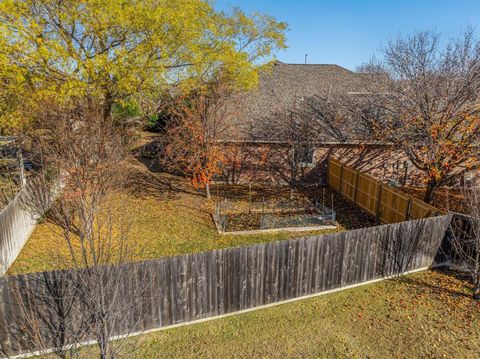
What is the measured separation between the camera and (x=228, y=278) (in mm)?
8586

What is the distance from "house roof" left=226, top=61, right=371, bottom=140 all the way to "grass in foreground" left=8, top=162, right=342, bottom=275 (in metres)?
4.78

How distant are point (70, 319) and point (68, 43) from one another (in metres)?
11.9

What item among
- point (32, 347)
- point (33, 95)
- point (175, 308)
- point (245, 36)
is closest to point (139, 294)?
point (175, 308)

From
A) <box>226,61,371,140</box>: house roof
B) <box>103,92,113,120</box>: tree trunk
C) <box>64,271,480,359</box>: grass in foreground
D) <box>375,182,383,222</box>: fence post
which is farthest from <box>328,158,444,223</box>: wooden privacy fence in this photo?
<box>103,92,113,120</box>: tree trunk

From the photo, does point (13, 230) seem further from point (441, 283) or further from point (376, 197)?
point (376, 197)

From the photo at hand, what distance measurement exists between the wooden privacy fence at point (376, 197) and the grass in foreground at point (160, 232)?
365 cm

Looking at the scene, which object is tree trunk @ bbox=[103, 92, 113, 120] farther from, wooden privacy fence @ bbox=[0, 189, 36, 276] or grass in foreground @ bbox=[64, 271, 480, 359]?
grass in foreground @ bbox=[64, 271, 480, 359]

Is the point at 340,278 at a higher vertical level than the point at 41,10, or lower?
lower

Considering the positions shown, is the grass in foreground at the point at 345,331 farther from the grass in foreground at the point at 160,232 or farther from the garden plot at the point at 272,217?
the garden plot at the point at 272,217

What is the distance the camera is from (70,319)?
737cm

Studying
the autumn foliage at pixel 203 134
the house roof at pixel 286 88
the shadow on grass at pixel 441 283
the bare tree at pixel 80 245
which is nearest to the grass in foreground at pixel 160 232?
the bare tree at pixel 80 245

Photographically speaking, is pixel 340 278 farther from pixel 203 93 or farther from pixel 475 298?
pixel 203 93

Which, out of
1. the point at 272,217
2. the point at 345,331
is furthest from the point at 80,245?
the point at 345,331

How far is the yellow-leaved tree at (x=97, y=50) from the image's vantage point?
531 inches
